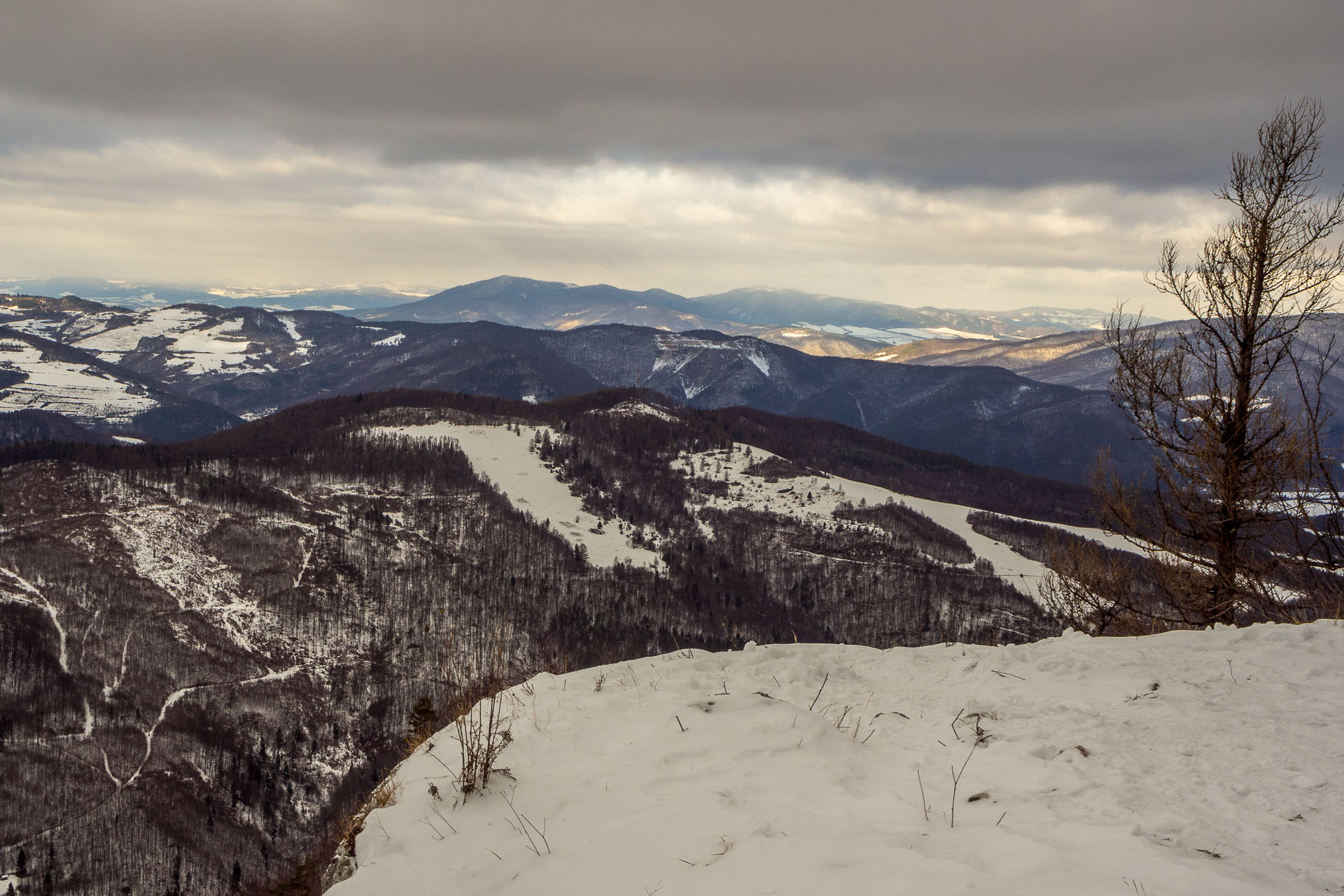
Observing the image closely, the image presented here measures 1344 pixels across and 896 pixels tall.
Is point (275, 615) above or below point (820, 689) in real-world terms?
below

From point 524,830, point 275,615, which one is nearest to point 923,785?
point 524,830

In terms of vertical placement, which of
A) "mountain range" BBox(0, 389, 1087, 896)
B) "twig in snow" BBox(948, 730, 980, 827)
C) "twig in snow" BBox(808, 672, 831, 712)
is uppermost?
"twig in snow" BBox(948, 730, 980, 827)

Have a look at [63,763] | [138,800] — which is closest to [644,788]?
A: [138,800]

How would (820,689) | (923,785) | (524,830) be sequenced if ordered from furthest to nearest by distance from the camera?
(820,689) → (923,785) → (524,830)

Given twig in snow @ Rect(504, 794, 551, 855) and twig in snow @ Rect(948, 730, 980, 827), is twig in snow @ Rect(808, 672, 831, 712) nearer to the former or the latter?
twig in snow @ Rect(948, 730, 980, 827)

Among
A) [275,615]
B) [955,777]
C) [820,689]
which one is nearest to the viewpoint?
[955,777]

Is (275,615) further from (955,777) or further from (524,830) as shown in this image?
(955,777)

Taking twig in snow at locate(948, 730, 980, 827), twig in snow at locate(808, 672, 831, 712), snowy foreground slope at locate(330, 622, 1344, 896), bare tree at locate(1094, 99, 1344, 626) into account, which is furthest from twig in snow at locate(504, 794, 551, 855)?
bare tree at locate(1094, 99, 1344, 626)

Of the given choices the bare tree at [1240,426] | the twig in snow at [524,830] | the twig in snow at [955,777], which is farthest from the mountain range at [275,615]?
the twig in snow at [524,830]
